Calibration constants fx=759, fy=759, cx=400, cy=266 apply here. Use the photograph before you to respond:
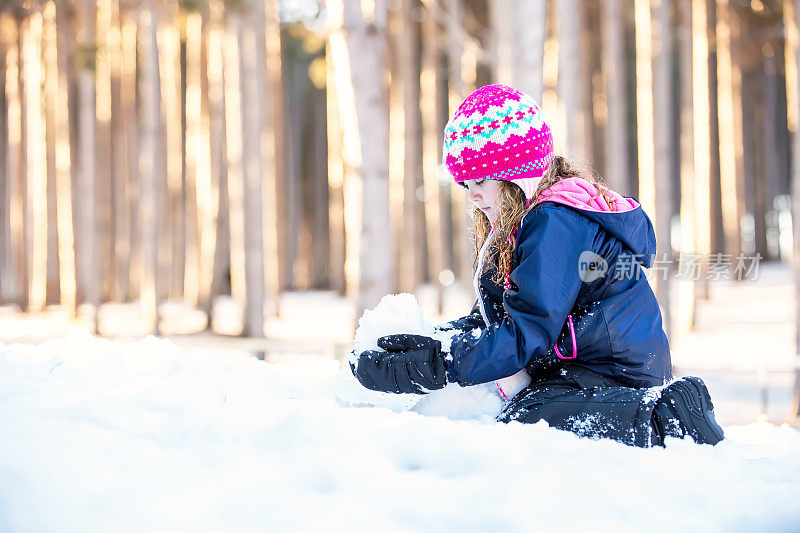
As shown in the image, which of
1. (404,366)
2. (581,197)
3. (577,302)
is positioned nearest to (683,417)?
(577,302)

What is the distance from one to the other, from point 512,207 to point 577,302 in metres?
0.33

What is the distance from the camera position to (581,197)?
2105mm

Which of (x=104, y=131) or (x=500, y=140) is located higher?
(x=104, y=131)

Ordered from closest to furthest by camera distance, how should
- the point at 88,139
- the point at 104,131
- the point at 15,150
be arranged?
the point at 88,139, the point at 15,150, the point at 104,131

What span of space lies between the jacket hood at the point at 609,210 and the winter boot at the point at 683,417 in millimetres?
396

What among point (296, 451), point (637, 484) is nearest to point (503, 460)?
point (637, 484)

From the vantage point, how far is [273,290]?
545 inches

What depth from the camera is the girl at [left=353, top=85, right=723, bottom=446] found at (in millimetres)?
1982

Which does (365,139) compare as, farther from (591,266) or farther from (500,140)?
(591,266)

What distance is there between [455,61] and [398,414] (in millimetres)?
10986

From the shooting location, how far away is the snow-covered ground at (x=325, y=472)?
150 cm

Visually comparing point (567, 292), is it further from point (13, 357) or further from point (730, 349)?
point (730, 349)

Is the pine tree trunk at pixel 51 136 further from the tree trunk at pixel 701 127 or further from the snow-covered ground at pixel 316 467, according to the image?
the snow-covered ground at pixel 316 467

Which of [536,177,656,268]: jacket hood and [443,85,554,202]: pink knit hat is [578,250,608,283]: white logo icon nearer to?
[536,177,656,268]: jacket hood
